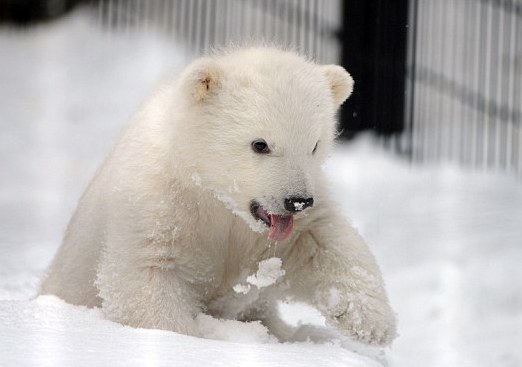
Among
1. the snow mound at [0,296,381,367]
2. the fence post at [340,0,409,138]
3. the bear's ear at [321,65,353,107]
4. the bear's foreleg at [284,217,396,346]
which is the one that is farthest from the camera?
the fence post at [340,0,409,138]

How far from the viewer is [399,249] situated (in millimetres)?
7520

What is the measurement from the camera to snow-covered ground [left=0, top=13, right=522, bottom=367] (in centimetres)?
340

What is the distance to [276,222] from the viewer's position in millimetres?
4180

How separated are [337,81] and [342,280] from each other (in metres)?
1.01

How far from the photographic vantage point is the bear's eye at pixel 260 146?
4199 mm

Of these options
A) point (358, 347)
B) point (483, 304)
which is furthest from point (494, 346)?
point (358, 347)

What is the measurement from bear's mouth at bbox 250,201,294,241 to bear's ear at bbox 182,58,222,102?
1.88ft

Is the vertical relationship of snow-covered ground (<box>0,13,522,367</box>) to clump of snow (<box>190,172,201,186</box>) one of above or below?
below

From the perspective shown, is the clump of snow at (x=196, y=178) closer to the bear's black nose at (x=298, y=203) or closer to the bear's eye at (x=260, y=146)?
the bear's eye at (x=260, y=146)

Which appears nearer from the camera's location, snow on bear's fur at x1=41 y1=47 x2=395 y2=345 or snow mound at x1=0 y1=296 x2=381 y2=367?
snow mound at x1=0 y1=296 x2=381 y2=367

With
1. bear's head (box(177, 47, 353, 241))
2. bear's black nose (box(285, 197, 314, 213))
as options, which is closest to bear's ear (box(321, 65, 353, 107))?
bear's head (box(177, 47, 353, 241))

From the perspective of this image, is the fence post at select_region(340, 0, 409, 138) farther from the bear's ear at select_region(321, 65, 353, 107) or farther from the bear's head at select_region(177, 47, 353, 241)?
the bear's head at select_region(177, 47, 353, 241)

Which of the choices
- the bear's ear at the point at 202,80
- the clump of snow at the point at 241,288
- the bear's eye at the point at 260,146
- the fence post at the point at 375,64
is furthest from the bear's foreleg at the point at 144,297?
the fence post at the point at 375,64

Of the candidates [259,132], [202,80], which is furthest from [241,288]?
[202,80]
